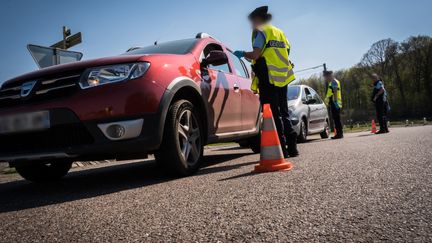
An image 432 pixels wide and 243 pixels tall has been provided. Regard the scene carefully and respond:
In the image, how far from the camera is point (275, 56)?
4.91 metres

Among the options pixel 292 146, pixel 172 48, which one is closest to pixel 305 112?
pixel 292 146

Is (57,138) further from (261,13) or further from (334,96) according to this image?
(334,96)

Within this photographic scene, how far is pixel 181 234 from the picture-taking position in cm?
180

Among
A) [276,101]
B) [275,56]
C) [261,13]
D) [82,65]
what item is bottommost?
[276,101]

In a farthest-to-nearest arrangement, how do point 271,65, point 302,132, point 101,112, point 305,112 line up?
point 305,112, point 302,132, point 271,65, point 101,112

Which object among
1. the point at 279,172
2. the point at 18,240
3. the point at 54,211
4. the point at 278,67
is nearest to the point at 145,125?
the point at 54,211

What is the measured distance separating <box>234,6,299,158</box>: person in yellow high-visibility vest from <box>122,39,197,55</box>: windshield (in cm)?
74

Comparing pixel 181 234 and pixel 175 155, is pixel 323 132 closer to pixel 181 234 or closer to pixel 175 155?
pixel 175 155

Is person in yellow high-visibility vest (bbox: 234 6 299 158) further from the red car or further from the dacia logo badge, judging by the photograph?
the dacia logo badge

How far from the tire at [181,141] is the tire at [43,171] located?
1682 mm

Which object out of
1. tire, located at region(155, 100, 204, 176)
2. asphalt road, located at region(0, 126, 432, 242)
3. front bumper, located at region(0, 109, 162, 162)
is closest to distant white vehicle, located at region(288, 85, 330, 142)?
tire, located at region(155, 100, 204, 176)

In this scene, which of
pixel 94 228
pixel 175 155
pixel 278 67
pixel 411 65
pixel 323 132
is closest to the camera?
pixel 94 228

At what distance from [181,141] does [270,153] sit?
0.94 m

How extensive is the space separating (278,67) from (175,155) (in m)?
2.07
